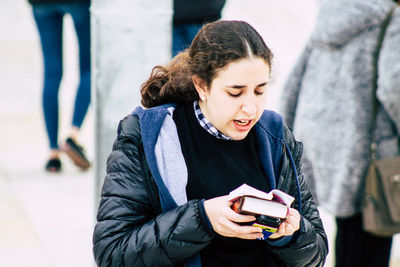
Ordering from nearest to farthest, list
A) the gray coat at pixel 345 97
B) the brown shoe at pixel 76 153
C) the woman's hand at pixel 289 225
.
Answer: the woman's hand at pixel 289 225
the gray coat at pixel 345 97
the brown shoe at pixel 76 153

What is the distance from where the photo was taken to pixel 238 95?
2.12m

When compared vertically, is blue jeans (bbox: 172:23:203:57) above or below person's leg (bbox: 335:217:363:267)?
above

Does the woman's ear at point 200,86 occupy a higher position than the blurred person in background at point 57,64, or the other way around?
the woman's ear at point 200,86

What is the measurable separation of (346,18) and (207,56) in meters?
1.23

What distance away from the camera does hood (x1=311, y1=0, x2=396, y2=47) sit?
3086 millimetres

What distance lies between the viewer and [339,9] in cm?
320

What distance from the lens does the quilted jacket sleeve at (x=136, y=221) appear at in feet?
6.68

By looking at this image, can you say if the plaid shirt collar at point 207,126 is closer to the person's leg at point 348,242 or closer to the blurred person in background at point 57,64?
the person's leg at point 348,242

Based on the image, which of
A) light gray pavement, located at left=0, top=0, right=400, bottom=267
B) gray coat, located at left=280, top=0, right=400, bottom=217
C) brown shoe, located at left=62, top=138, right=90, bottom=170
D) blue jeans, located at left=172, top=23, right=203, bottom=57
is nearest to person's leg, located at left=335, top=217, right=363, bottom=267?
gray coat, located at left=280, top=0, right=400, bottom=217

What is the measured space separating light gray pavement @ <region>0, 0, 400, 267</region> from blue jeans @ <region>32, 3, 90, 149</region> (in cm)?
45

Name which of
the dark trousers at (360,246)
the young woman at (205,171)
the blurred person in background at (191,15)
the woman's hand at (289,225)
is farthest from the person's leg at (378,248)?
the blurred person in background at (191,15)

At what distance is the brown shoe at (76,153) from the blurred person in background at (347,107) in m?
2.37

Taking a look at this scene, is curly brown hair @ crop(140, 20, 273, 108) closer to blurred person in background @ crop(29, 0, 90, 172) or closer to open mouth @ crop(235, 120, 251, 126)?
open mouth @ crop(235, 120, 251, 126)

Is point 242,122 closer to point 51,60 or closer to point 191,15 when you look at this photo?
point 191,15
